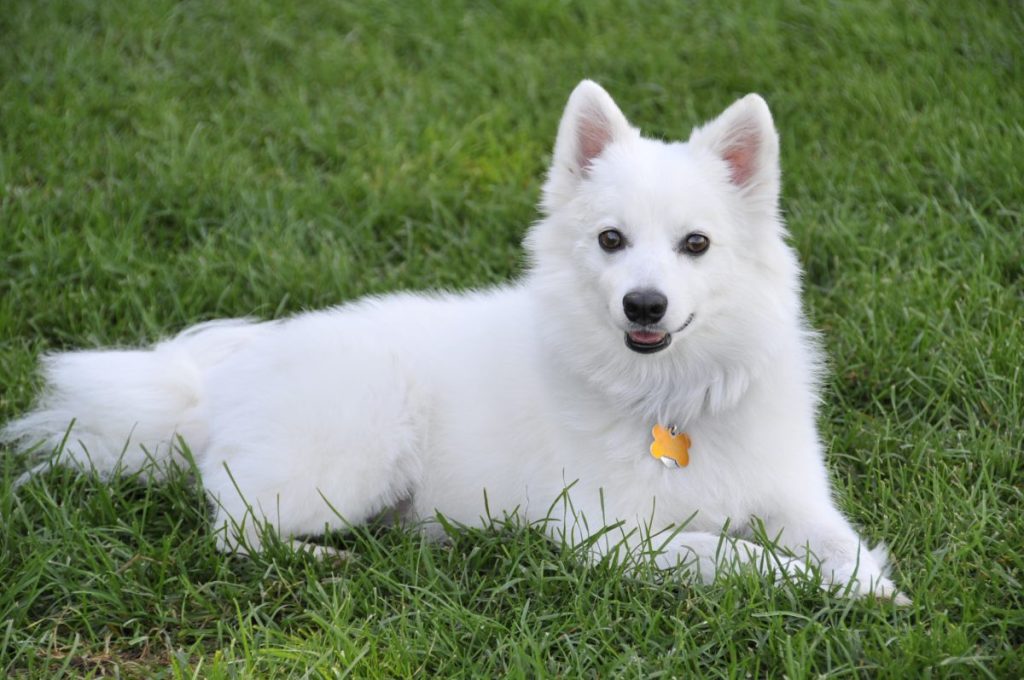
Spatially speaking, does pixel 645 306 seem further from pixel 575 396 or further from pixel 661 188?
pixel 575 396

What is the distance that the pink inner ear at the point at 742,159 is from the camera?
11.0ft

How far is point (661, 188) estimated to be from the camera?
10.7 feet

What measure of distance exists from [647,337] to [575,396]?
1.26ft

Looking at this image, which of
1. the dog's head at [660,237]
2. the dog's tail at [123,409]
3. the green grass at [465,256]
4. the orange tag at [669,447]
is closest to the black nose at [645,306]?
the dog's head at [660,237]

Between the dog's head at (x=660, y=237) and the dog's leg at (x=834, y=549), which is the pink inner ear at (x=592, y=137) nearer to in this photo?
the dog's head at (x=660, y=237)

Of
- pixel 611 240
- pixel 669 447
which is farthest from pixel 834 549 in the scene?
pixel 611 240

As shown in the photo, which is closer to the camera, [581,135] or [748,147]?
[748,147]

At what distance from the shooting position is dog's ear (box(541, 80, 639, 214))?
3.45 meters

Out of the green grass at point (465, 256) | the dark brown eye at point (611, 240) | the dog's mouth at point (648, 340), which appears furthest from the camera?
the dark brown eye at point (611, 240)

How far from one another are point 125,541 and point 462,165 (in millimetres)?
2658

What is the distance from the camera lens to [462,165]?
5.70 m

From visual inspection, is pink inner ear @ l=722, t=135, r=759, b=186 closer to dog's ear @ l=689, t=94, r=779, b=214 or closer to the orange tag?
dog's ear @ l=689, t=94, r=779, b=214

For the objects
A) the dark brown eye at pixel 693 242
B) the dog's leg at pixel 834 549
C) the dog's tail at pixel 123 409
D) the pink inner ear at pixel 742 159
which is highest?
the pink inner ear at pixel 742 159

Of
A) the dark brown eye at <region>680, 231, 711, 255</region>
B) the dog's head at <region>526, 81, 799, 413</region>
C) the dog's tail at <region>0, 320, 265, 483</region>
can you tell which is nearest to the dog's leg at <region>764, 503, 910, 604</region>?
the dog's head at <region>526, 81, 799, 413</region>
